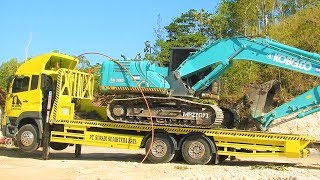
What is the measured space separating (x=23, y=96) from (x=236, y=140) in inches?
294

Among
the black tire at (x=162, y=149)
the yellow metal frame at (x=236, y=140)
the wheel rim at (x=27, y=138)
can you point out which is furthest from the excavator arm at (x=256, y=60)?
the wheel rim at (x=27, y=138)

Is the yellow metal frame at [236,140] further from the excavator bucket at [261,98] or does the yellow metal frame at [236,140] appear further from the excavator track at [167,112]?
the excavator bucket at [261,98]

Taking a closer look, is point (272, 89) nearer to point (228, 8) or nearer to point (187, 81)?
point (187, 81)

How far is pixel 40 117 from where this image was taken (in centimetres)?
1633

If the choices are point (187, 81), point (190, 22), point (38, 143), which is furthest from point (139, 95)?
point (190, 22)

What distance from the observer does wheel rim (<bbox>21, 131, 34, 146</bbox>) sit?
53.1 ft

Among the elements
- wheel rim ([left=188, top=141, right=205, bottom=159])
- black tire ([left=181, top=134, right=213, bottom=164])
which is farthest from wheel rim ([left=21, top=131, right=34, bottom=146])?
wheel rim ([left=188, top=141, right=205, bottom=159])

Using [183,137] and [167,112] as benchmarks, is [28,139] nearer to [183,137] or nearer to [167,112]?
[167,112]

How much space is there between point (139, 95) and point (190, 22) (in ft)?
86.7

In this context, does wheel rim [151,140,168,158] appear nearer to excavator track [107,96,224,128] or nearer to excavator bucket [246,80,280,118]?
excavator track [107,96,224,128]

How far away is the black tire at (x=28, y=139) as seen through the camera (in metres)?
16.2

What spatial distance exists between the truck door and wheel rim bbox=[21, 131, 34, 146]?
77cm

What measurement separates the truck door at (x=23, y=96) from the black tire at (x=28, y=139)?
2.10ft

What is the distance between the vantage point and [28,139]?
16.2 meters
